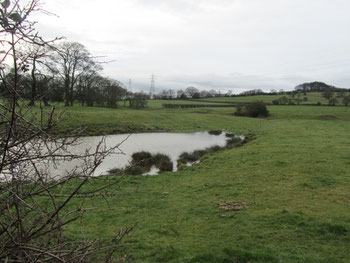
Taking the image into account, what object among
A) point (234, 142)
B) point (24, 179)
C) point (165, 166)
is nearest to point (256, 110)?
point (234, 142)

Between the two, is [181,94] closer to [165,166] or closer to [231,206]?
[165,166]

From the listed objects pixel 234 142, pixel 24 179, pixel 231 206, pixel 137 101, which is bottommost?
pixel 234 142

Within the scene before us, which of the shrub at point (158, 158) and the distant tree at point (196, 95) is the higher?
the distant tree at point (196, 95)

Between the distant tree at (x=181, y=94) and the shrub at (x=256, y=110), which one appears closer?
the shrub at (x=256, y=110)

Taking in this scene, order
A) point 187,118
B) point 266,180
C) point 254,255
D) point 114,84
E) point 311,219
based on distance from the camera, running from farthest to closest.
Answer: point 114,84 → point 187,118 → point 266,180 → point 311,219 → point 254,255

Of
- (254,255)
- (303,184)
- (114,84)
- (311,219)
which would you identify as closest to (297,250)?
(254,255)

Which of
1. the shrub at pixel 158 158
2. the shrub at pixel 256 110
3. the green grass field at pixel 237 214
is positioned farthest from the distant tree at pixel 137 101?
the green grass field at pixel 237 214

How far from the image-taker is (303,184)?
10.3m

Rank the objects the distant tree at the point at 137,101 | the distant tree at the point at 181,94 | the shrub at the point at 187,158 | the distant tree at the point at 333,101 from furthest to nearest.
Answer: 1. the distant tree at the point at 181,94
2. the distant tree at the point at 333,101
3. the distant tree at the point at 137,101
4. the shrub at the point at 187,158

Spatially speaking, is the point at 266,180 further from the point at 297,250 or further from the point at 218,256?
the point at 218,256

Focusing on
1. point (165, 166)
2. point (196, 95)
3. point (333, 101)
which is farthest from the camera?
point (196, 95)

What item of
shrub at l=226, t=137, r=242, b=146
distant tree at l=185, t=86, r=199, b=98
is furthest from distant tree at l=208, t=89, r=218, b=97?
shrub at l=226, t=137, r=242, b=146

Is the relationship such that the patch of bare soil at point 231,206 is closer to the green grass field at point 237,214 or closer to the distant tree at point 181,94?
the green grass field at point 237,214

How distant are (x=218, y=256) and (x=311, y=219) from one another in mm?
3255
